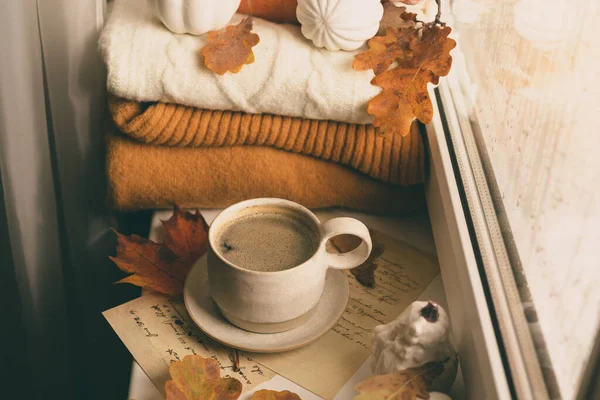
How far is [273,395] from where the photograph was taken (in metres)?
0.58

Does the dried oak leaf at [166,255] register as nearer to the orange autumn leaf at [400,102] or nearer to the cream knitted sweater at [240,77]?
the cream knitted sweater at [240,77]

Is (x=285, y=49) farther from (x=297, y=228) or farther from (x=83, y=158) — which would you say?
(x=83, y=158)

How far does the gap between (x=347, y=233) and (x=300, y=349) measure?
0.45 ft

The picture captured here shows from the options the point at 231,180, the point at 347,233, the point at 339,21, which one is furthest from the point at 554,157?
the point at 231,180

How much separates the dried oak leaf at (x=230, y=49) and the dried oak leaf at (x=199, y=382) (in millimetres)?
333

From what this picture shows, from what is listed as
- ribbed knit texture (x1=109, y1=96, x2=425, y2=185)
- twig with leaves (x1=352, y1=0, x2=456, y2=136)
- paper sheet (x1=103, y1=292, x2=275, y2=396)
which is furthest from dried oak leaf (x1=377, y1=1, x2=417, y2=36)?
paper sheet (x1=103, y1=292, x2=275, y2=396)

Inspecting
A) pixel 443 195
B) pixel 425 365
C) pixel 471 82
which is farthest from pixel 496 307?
pixel 471 82

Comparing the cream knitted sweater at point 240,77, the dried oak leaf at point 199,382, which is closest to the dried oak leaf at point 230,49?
the cream knitted sweater at point 240,77

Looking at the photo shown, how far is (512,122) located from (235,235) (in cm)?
31

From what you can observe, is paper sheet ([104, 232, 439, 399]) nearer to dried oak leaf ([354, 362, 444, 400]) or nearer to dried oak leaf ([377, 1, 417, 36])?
dried oak leaf ([354, 362, 444, 400])

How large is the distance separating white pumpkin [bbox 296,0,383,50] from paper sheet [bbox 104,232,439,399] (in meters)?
0.28

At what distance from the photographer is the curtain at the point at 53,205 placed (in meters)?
0.78

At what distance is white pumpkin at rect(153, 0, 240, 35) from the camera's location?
2.35 feet

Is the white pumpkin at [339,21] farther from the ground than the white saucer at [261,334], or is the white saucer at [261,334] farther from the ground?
the white pumpkin at [339,21]
